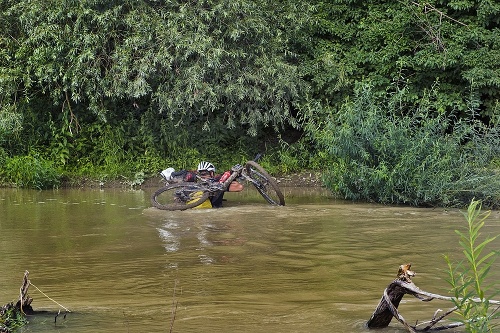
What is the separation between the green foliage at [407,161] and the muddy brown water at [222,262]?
47cm

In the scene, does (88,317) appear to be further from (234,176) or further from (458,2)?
(458,2)

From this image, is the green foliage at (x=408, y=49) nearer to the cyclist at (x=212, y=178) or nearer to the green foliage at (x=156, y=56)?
the green foliage at (x=156, y=56)

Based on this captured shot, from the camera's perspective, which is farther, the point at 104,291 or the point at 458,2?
the point at 458,2

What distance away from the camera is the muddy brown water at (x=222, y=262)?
20.5 feet

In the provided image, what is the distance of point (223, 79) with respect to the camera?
1731 cm

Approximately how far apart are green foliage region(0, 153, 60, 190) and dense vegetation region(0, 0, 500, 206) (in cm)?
3

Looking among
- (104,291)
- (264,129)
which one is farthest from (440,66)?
(104,291)

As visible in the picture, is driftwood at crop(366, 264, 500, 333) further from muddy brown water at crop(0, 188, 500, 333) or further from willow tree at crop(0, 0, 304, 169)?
willow tree at crop(0, 0, 304, 169)

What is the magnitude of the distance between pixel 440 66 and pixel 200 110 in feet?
18.5

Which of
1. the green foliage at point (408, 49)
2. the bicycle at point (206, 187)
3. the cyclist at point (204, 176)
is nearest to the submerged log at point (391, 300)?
the bicycle at point (206, 187)

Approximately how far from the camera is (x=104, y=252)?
31.2 feet

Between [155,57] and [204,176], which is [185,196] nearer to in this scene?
[204,176]

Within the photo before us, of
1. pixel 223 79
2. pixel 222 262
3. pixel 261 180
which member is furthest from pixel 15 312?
pixel 223 79

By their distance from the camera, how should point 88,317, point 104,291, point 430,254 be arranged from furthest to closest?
point 430,254
point 104,291
point 88,317
